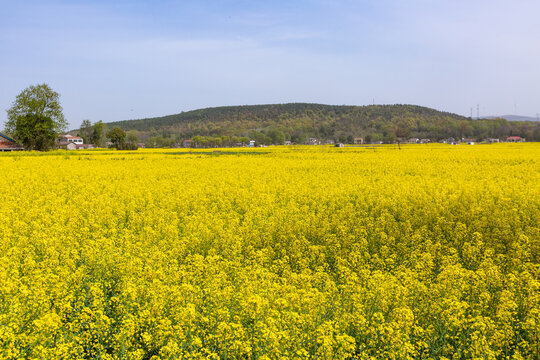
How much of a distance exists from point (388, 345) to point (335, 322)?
0.90 metres

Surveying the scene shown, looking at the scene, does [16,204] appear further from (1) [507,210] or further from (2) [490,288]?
(1) [507,210]

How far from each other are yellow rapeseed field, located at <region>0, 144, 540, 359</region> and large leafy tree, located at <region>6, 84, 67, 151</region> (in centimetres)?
5628

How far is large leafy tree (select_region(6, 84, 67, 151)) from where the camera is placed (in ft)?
217

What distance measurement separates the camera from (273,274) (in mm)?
7586

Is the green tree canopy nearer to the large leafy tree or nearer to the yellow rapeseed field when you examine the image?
the large leafy tree

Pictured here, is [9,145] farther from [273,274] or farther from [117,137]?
[273,274]

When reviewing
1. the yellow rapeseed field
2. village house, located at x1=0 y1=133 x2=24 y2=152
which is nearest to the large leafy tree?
village house, located at x1=0 y1=133 x2=24 y2=152

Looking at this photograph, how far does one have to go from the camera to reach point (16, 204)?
1411 cm

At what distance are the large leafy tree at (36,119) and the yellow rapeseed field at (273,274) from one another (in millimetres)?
56279

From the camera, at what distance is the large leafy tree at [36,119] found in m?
66.0

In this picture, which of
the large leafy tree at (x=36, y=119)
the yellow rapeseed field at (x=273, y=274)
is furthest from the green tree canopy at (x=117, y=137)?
the yellow rapeseed field at (x=273, y=274)

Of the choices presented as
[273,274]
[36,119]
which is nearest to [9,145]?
[36,119]

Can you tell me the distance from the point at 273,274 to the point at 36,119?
7490 cm

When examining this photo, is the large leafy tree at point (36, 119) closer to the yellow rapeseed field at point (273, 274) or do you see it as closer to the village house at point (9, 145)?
the village house at point (9, 145)
